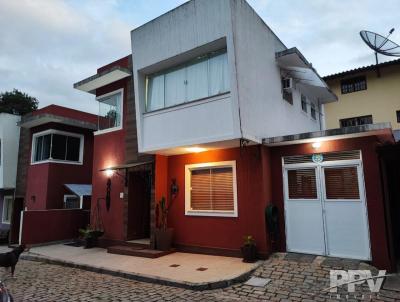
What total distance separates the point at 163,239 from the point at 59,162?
9.21 metres

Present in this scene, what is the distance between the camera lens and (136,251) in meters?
9.63

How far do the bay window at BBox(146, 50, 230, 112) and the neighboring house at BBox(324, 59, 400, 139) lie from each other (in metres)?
12.1

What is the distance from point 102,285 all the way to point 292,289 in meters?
4.37

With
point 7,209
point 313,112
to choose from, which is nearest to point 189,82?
point 313,112

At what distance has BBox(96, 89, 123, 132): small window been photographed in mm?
12414

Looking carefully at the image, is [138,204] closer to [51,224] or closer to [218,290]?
[51,224]

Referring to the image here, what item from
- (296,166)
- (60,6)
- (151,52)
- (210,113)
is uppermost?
(60,6)

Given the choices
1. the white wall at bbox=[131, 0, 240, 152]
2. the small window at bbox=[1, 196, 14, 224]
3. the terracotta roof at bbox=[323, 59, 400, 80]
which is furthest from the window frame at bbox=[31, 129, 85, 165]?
the terracotta roof at bbox=[323, 59, 400, 80]

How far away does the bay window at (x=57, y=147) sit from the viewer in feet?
52.1

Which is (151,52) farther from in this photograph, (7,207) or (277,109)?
(7,207)

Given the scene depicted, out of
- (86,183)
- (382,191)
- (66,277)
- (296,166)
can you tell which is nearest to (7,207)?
(86,183)

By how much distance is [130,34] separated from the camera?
10633 mm

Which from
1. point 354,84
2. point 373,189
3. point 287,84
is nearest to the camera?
point 373,189

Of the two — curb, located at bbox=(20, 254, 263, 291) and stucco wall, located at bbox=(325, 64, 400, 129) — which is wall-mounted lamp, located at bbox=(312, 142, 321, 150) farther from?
stucco wall, located at bbox=(325, 64, 400, 129)
